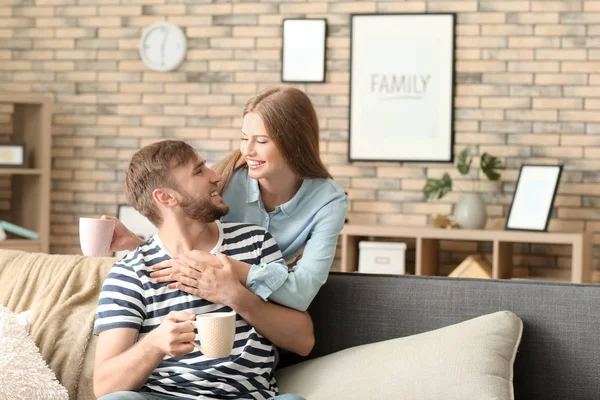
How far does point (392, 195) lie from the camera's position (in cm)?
542

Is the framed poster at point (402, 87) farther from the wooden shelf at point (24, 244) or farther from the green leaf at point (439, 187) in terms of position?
the wooden shelf at point (24, 244)

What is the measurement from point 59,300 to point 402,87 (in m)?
3.18

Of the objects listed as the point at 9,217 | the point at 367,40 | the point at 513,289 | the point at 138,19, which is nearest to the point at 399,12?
the point at 367,40

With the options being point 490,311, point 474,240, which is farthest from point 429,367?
point 474,240

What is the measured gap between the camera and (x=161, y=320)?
227 cm

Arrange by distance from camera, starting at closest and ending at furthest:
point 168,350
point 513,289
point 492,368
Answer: point 168,350, point 492,368, point 513,289

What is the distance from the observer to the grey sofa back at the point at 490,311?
2.39m

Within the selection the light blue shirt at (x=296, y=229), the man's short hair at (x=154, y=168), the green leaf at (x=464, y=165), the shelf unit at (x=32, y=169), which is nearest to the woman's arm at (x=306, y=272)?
the light blue shirt at (x=296, y=229)

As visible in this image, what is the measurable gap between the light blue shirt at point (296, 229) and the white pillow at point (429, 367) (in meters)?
0.19

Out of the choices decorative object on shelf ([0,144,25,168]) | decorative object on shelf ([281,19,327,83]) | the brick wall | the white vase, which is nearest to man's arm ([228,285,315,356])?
the white vase

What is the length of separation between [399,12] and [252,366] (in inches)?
138

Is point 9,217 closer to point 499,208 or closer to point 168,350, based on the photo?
point 499,208

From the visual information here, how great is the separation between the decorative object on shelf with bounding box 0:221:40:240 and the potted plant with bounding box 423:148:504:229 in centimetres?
230

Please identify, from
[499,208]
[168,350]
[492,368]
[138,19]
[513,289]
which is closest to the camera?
[168,350]
